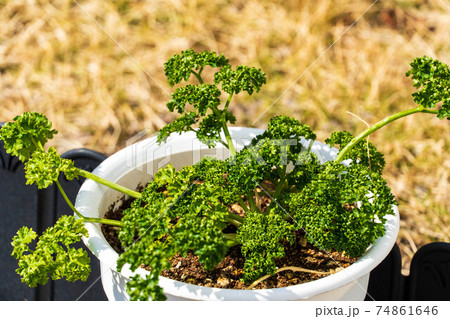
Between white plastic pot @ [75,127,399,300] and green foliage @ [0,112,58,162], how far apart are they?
0.18m

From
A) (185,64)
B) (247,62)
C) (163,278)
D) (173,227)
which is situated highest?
(247,62)

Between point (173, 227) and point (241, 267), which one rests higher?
point (173, 227)

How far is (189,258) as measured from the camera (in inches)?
55.6

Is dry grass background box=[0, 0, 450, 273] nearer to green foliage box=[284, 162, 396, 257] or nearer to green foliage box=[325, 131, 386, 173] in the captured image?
green foliage box=[325, 131, 386, 173]

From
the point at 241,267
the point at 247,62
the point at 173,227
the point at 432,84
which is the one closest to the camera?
the point at 173,227

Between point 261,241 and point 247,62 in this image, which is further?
point 247,62

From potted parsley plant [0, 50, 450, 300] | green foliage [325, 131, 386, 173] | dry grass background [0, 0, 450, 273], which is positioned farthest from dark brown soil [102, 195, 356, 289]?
dry grass background [0, 0, 450, 273]

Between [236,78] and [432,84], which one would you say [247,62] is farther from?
[432,84]

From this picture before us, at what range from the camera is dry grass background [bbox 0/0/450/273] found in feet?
9.53

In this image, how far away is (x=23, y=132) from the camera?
1351 mm

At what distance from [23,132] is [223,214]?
1.85 ft

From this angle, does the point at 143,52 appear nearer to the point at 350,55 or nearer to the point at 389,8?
the point at 350,55

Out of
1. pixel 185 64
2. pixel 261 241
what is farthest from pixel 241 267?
pixel 185 64

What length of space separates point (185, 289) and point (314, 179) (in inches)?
15.3
